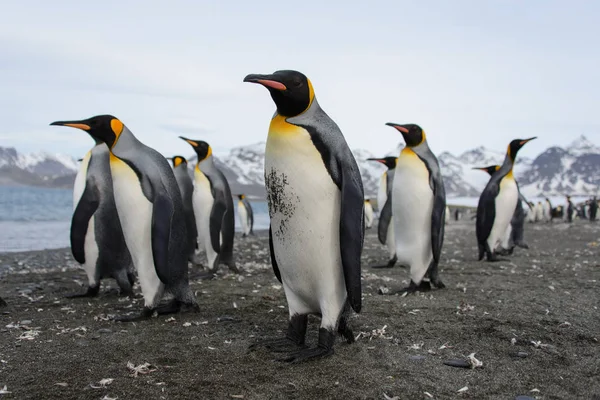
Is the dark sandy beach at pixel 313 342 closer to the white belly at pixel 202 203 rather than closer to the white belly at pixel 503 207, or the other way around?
the white belly at pixel 202 203

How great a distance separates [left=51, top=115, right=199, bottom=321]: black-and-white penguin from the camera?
4531 millimetres

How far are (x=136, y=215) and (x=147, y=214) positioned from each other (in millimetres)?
93

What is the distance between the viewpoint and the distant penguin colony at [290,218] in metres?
3.46

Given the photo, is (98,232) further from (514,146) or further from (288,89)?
(514,146)

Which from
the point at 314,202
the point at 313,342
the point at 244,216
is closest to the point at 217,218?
the point at 313,342

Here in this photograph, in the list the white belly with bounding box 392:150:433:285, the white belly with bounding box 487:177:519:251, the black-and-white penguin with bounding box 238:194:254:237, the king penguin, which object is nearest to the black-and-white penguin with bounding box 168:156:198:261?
the white belly with bounding box 392:150:433:285

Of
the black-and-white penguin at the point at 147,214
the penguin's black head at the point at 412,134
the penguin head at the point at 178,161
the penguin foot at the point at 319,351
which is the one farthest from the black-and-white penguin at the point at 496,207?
the penguin foot at the point at 319,351

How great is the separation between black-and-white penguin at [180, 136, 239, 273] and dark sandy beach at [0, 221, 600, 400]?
1.72 m

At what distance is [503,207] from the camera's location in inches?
378

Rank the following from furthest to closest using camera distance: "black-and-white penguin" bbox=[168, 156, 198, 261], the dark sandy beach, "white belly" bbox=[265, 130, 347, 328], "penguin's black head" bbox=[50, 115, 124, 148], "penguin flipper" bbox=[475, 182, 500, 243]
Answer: "penguin flipper" bbox=[475, 182, 500, 243]
"black-and-white penguin" bbox=[168, 156, 198, 261]
"penguin's black head" bbox=[50, 115, 124, 148]
"white belly" bbox=[265, 130, 347, 328]
the dark sandy beach

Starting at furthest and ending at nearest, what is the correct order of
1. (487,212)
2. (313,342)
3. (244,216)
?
(244,216) → (487,212) → (313,342)

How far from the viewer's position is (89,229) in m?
5.95

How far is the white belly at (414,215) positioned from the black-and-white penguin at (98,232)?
124 inches

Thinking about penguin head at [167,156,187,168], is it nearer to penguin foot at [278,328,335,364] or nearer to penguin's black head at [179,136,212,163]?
penguin's black head at [179,136,212,163]
